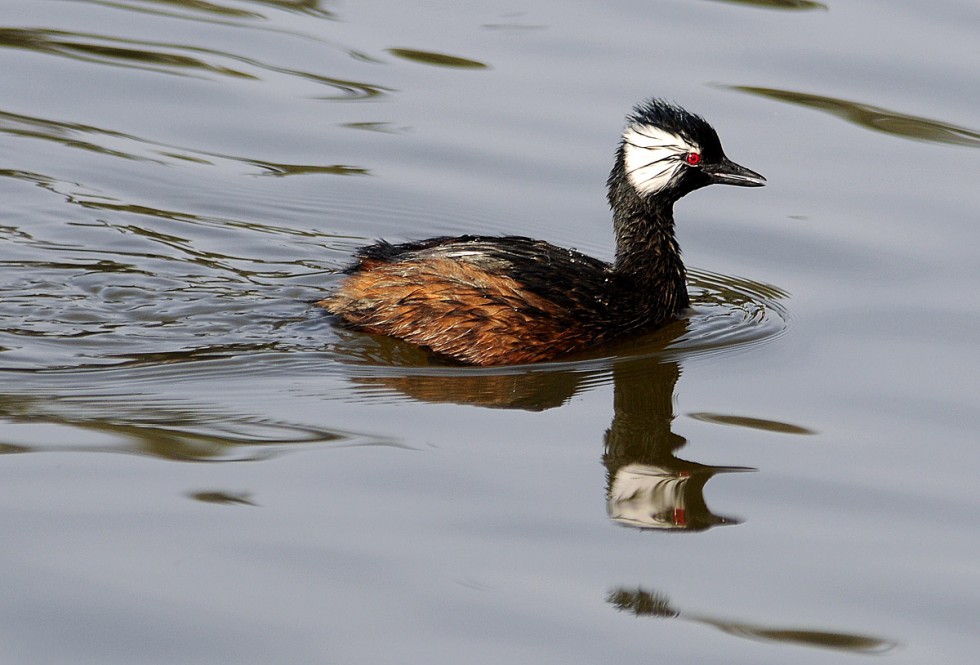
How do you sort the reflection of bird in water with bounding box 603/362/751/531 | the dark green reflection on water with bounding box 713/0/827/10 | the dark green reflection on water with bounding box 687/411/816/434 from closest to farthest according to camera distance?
the reflection of bird in water with bounding box 603/362/751/531
the dark green reflection on water with bounding box 687/411/816/434
the dark green reflection on water with bounding box 713/0/827/10

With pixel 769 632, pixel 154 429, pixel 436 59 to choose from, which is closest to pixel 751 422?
pixel 769 632

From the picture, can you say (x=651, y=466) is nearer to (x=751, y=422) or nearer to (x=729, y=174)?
(x=751, y=422)

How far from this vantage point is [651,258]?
9.78 meters

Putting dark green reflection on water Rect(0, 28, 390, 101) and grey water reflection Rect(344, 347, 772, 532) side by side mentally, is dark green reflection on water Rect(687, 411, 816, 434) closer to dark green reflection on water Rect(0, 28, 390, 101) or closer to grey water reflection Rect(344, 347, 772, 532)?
grey water reflection Rect(344, 347, 772, 532)

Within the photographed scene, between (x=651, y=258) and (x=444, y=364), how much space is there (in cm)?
165

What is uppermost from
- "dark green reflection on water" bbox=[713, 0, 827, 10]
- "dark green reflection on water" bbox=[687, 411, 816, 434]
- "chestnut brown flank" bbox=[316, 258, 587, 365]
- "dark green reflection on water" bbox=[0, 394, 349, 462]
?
"dark green reflection on water" bbox=[713, 0, 827, 10]

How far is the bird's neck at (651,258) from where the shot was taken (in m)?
9.66

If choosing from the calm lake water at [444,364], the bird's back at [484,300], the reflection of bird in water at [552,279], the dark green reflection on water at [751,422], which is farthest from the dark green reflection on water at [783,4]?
the dark green reflection on water at [751,422]

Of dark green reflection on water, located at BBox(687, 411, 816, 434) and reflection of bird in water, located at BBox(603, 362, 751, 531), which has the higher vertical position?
dark green reflection on water, located at BBox(687, 411, 816, 434)

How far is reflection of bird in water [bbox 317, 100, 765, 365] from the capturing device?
8984 mm

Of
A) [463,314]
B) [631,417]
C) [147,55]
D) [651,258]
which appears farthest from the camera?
[147,55]

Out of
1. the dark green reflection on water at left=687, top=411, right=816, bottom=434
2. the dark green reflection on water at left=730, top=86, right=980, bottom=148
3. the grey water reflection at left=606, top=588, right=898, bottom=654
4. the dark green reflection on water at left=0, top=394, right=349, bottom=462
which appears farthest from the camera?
the dark green reflection on water at left=730, top=86, right=980, bottom=148

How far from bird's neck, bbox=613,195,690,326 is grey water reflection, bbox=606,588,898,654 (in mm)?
3686

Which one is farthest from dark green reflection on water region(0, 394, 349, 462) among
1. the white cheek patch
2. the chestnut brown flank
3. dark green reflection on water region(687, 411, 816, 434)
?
the white cheek patch
